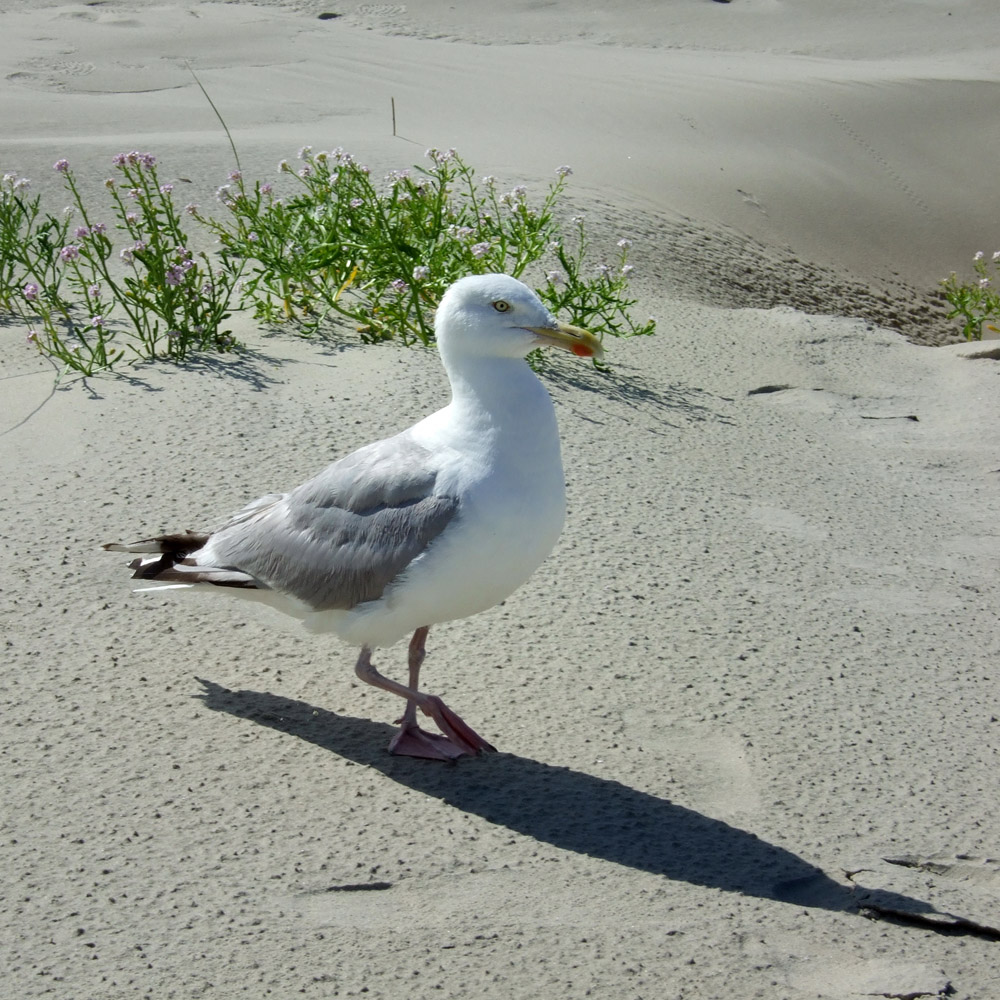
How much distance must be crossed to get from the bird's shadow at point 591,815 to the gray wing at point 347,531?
0.40 m

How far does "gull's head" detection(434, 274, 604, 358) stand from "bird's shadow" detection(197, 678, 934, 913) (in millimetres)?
1099

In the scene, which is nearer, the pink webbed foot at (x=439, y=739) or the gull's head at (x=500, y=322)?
the gull's head at (x=500, y=322)

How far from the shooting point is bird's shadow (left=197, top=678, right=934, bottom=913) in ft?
9.21

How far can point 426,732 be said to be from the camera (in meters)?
3.33

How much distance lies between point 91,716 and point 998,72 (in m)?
13.4

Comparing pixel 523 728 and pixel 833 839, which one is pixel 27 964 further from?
pixel 833 839

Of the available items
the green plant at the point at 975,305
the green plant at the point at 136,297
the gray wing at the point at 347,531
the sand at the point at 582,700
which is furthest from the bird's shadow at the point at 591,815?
the green plant at the point at 975,305

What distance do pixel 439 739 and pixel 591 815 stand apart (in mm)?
496

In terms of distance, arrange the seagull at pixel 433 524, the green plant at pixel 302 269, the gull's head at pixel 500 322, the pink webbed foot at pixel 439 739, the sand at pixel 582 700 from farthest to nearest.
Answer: the green plant at pixel 302 269 → the pink webbed foot at pixel 439 739 → the gull's head at pixel 500 322 → the seagull at pixel 433 524 → the sand at pixel 582 700

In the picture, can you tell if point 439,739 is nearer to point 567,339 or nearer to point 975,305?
point 567,339

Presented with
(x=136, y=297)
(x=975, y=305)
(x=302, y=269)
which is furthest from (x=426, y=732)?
(x=975, y=305)

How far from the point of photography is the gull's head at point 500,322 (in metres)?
3.14

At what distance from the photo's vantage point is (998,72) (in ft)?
44.7

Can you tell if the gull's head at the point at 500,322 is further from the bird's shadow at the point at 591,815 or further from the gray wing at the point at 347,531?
the bird's shadow at the point at 591,815
